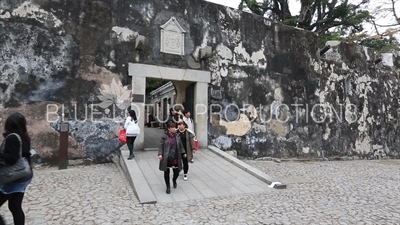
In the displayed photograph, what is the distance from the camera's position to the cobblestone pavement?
143 inches

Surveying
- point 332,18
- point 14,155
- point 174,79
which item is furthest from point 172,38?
point 332,18

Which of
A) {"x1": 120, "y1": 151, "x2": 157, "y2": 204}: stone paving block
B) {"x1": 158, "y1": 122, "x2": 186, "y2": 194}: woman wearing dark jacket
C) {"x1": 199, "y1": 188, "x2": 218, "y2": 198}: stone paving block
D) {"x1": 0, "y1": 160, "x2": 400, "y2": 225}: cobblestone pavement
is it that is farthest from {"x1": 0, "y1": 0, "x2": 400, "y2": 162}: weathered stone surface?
{"x1": 199, "y1": 188, "x2": 218, "y2": 198}: stone paving block

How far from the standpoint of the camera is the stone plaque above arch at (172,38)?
26.4ft

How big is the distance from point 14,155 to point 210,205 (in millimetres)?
2568

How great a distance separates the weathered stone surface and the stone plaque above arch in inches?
5.3

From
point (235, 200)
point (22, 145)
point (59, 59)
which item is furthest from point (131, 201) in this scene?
point (59, 59)

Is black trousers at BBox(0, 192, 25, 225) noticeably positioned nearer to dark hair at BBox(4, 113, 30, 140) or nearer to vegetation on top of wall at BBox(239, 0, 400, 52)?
dark hair at BBox(4, 113, 30, 140)

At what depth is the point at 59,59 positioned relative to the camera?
691 cm

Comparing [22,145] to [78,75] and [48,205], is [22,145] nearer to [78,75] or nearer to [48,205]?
[48,205]

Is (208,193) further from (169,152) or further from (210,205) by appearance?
(169,152)

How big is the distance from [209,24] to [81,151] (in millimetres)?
5030

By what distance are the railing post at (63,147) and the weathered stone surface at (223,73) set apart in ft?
0.92

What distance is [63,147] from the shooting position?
6.59 meters

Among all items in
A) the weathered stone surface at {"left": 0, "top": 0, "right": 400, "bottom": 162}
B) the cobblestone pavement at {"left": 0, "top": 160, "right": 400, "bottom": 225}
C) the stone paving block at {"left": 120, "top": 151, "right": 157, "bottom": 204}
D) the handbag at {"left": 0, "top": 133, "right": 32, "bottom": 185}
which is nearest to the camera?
the handbag at {"left": 0, "top": 133, "right": 32, "bottom": 185}
